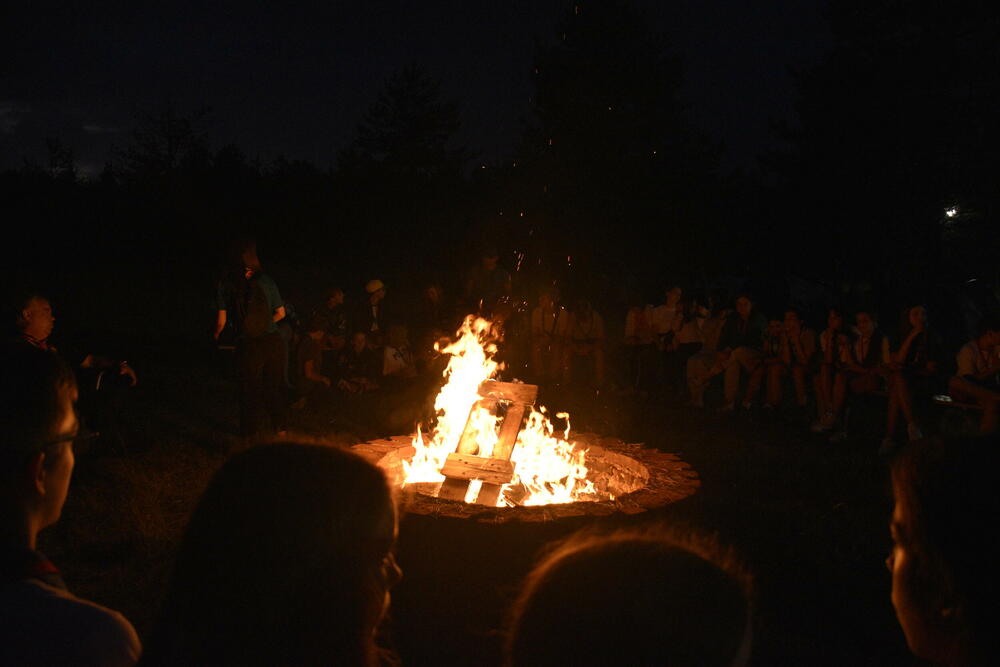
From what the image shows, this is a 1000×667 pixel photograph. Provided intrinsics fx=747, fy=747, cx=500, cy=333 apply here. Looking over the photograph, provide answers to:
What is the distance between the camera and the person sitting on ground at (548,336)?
11.8 meters

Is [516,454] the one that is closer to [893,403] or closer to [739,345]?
[893,403]

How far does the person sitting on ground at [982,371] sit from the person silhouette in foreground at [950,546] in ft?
22.8

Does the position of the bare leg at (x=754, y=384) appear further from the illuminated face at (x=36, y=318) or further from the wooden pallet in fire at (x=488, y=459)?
the illuminated face at (x=36, y=318)

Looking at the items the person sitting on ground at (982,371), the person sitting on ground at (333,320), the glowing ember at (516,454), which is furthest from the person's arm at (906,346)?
the person sitting on ground at (333,320)

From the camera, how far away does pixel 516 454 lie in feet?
20.2

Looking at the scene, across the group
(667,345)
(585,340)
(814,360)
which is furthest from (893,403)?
(585,340)

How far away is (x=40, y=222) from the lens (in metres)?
22.0

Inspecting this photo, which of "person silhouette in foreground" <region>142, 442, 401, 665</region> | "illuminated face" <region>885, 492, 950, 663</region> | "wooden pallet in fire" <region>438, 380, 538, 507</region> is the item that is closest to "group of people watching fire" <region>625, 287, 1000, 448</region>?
"wooden pallet in fire" <region>438, 380, 538, 507</region>

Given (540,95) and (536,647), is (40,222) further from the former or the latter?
(536,647)

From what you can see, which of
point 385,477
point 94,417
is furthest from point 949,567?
point 94,417

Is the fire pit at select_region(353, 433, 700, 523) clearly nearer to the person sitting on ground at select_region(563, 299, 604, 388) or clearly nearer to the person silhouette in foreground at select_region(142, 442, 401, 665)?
the person silhouette in foreground at select_region(142, 442, 401, 665)

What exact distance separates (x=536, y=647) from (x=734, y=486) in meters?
5.73

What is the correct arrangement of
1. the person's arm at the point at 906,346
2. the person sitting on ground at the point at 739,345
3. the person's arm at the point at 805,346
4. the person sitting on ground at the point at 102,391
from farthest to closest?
the person sitting on ground at the point at 739,345 < the person's arm at the point at 805,346 < the person's arm at the point at 906,346 < the person sitting on ground at the point at 102,391

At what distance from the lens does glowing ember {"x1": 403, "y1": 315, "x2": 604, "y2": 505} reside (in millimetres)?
5746
